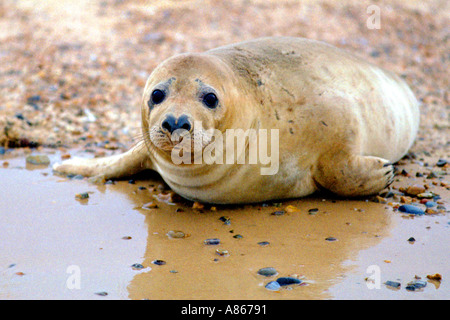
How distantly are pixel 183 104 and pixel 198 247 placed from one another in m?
0.77

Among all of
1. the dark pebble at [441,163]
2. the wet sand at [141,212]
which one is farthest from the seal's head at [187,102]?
the dark pebble at [441,163]

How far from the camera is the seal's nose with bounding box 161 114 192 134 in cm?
309

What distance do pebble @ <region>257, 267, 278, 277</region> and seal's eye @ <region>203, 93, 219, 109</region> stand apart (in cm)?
102

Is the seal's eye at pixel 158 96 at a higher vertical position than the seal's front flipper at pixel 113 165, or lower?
higher


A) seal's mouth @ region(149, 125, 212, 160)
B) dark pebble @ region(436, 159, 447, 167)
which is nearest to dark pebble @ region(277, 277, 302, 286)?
seal's mouth @ region(149, 125, 212, 160)

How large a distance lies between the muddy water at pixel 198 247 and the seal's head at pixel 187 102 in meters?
0.53

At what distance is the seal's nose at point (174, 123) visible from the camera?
309cm

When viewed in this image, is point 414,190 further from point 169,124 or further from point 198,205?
point 169,124

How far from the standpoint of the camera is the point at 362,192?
3.86 metres

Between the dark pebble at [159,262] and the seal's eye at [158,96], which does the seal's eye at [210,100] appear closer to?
the seal's eye at [158,96]

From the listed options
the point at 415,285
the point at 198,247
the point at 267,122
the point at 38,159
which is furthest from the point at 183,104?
the point at 38,159

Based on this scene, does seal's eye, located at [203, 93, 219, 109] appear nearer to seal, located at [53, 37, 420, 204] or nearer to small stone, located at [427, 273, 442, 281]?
seal, located at [53, 37, 420, 204]

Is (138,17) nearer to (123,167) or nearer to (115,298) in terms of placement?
(123,167)
